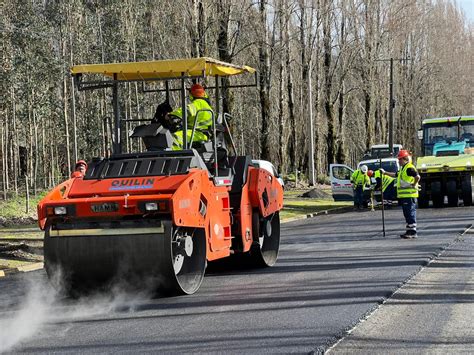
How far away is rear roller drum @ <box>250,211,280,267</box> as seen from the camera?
12.3 m

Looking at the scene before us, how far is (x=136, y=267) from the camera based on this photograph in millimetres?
9859

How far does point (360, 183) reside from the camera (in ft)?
102

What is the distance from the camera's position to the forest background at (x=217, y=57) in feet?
132

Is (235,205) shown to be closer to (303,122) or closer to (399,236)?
(399,236)

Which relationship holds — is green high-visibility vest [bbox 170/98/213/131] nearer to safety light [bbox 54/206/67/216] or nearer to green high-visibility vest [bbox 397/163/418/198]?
safety light [bbox 54/206/67/216]

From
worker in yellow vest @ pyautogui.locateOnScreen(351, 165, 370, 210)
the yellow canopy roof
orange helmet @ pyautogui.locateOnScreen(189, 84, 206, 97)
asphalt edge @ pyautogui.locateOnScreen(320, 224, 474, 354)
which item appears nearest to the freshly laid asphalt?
asphalt edge @ pyautogui.locateOnScreen(320, 224, 474, 354)

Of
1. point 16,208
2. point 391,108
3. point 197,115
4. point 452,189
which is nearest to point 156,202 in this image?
point 197,115

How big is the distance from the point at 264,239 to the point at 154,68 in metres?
3.39

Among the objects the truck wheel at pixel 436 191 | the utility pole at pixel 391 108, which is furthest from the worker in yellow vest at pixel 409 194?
the utility pole at pixel 391 108

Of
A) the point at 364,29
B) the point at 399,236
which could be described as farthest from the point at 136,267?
the point at 364,29

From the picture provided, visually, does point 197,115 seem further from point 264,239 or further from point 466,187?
point 466,187

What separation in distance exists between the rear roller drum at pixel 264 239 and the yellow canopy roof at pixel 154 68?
228cm

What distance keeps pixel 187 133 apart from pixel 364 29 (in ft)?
141

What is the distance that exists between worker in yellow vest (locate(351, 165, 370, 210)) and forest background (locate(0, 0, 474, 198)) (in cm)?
646
